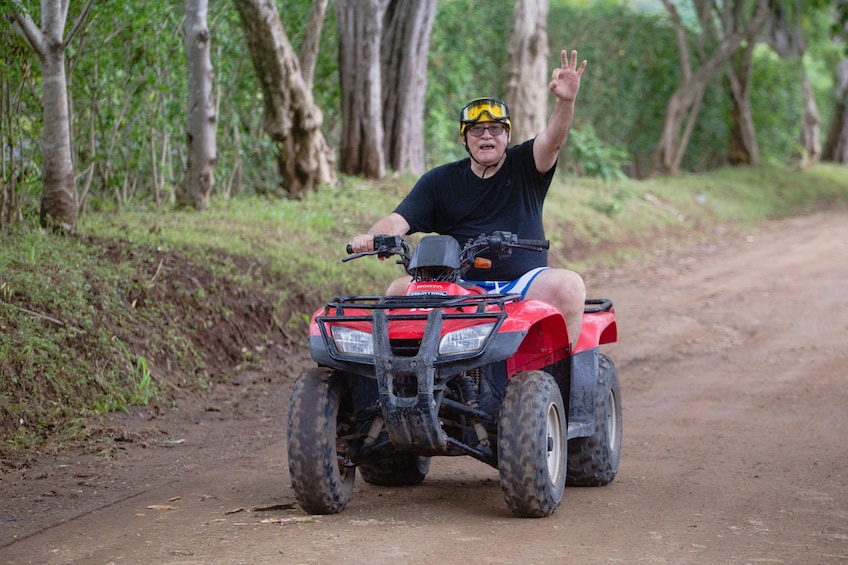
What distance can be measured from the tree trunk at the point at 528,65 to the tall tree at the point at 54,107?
32.7 feet

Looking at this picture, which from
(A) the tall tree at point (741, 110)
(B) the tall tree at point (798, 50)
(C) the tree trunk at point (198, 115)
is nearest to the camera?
(C) the tree trunk at point (198, 115)

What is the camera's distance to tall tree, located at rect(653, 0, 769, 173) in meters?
23.7

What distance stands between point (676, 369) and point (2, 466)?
19.2 feet

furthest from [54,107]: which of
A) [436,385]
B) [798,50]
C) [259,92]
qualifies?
[798,50]

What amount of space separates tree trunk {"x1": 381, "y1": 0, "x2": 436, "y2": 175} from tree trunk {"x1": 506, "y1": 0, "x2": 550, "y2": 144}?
2.78m

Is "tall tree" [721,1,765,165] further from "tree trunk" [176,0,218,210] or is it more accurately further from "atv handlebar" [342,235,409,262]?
"atv handlebar" [342,235,409,262]

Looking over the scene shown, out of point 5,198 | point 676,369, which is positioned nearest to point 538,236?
point 676,369

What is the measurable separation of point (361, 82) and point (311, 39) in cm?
129

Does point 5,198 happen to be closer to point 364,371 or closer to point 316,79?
point 364,371

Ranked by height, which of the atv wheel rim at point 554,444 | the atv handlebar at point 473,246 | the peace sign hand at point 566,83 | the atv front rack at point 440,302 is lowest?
the atv wheel rim at point 554,444

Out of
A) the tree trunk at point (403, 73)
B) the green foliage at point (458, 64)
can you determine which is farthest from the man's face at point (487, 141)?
the green foliage at point (458, 64)

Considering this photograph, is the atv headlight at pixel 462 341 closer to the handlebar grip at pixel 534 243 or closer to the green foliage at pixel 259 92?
the handlebar grip at pixel 534 243

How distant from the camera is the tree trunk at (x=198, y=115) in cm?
1166

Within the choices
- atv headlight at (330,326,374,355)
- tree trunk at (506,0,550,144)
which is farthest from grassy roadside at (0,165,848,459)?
tree trunk at (506,0,550,144)
